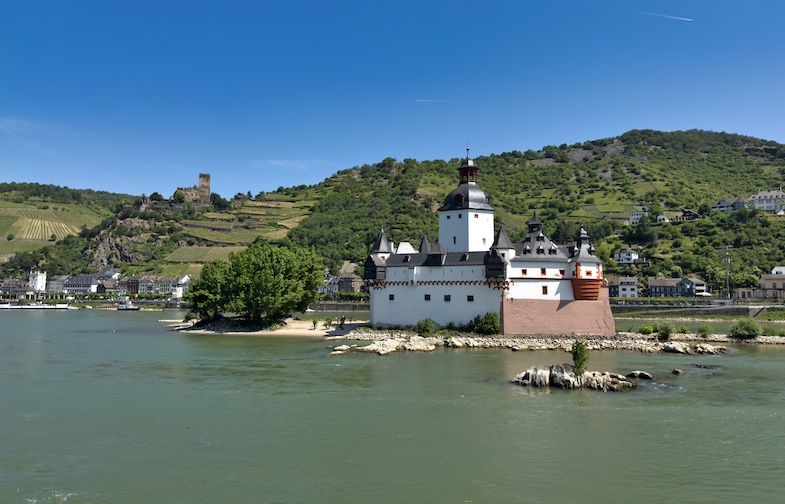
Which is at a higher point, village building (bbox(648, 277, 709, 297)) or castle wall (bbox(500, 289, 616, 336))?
village building (bbox(648, 277, 709, 297))

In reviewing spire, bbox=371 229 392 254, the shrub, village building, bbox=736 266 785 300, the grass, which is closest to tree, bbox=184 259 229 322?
spire, bbox=371 229 392 254

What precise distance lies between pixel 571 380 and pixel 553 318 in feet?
58.0

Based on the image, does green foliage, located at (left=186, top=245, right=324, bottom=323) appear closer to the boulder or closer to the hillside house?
the boulder

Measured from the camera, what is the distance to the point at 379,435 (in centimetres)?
1947

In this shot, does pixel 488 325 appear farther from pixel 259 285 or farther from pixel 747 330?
pixel 259 285

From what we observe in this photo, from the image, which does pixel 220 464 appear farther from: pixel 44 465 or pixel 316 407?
pixel 316 407

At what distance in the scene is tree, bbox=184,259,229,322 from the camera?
6062 cm

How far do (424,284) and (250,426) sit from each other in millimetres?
28216

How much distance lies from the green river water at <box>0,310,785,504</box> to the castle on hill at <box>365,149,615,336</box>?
36.0 ft

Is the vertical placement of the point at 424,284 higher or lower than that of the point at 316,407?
higher

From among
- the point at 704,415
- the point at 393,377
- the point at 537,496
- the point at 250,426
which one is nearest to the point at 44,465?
the point at 250,426

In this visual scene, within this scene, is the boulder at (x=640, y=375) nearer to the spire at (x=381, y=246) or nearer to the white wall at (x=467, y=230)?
the white wall at (x=467, y=230)

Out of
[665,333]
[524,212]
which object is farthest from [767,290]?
[524,212]

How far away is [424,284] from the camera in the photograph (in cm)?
4759
